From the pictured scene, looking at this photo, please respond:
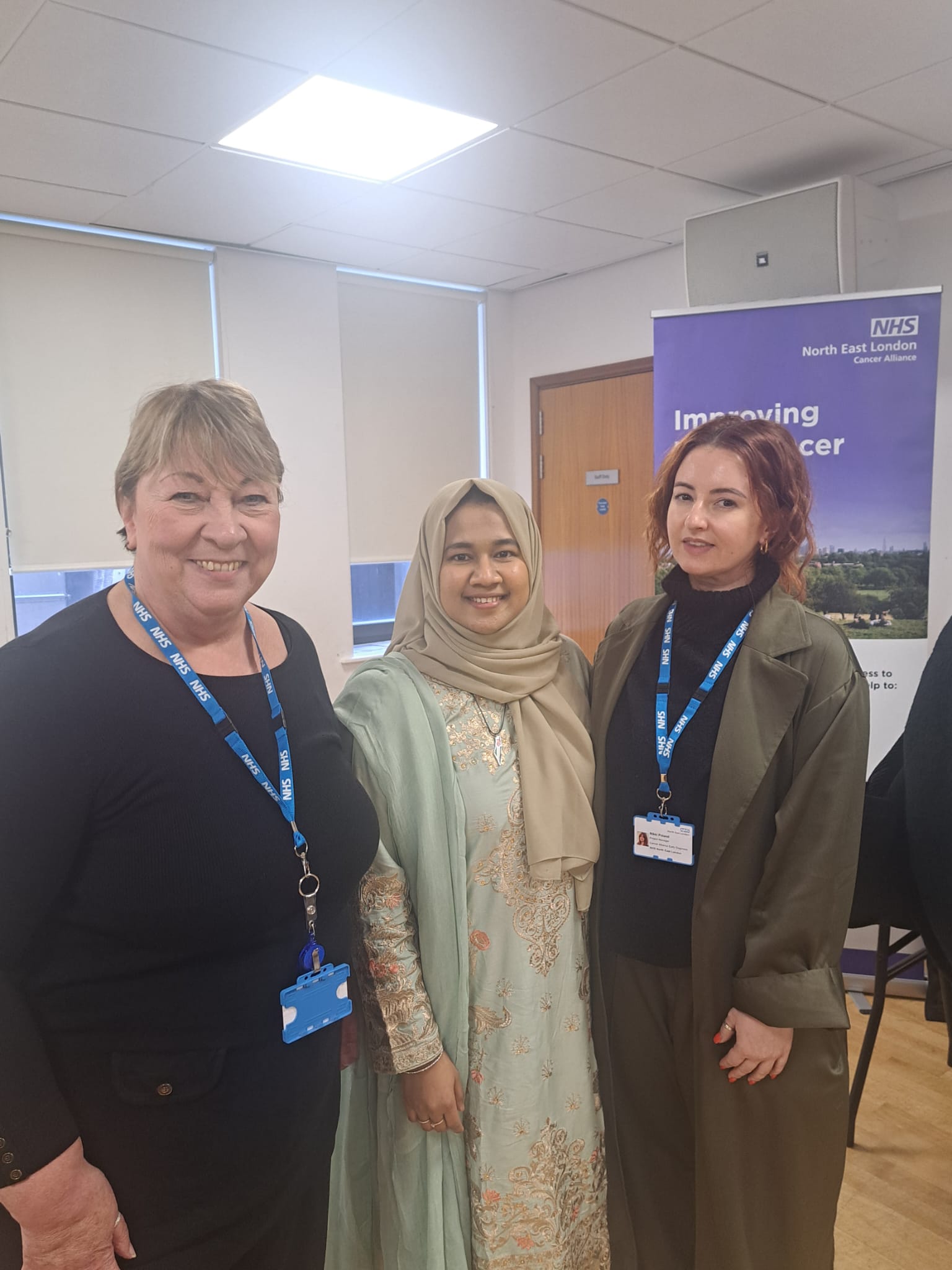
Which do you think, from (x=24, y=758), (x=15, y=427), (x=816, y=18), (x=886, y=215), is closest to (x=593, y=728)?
(x=24, y=758)

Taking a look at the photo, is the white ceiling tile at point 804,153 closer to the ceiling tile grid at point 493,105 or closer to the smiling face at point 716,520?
the ceiling tile grid at point 493,105

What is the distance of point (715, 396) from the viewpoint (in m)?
3.32

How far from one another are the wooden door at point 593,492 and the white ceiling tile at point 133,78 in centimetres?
242

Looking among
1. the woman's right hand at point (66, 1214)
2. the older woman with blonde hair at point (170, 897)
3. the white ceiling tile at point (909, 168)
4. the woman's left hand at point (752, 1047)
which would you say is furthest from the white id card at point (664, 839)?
the white ceiling tile at point (909, 168)

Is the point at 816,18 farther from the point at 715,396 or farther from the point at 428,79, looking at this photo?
the point at 715,396

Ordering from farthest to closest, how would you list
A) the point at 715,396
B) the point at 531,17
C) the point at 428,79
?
the point at 715,396, the point at 428,79, the point at 531,17

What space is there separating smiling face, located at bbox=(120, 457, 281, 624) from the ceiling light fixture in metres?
1.86

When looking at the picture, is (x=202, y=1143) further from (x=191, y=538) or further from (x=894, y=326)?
(x=894, y=326)

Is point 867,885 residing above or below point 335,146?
below

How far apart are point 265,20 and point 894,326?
2.12 m

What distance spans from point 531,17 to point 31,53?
49.4 inches

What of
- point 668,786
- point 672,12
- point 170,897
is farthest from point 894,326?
point 170,897

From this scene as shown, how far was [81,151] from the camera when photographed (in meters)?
2.92

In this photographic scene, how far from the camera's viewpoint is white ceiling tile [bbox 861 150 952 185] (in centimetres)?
317
